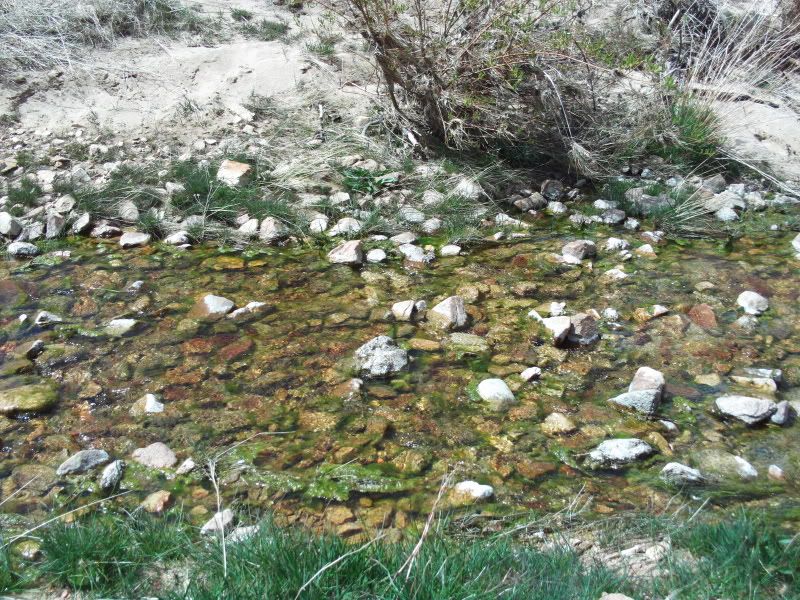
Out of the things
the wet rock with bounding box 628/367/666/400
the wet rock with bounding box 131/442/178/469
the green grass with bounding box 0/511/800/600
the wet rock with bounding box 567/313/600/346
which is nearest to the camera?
the green grass with bounding box 0/511/800/600

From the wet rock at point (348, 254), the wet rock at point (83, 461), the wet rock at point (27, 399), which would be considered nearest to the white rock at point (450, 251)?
the wet rock at point (348, 254)

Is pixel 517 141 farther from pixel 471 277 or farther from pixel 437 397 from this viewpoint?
pixel 437 397

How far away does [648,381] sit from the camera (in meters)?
2.81

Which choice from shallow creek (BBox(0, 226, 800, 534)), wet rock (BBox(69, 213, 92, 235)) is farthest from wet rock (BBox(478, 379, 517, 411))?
wet rock (BBox(69, 213, 92, 235))

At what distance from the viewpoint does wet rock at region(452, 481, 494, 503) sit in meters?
2.24

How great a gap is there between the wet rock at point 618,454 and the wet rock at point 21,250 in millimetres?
3448

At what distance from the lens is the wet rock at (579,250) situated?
421 centimetres

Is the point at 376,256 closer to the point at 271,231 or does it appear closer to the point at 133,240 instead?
the point at 271,231

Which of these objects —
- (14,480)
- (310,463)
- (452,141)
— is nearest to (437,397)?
(310,463)

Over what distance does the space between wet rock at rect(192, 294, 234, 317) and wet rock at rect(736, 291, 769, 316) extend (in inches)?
104

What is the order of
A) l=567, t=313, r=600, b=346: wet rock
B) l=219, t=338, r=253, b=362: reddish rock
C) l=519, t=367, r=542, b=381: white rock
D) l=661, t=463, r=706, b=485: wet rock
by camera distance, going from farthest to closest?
l=567, t=313, r=600, b=346: wet rock, l=219, t=338, r=253, b=362: reddish rock, l=519, t=367, r=542, b=381: white rock, l=661, t=463, r=706, b=485: wet rock

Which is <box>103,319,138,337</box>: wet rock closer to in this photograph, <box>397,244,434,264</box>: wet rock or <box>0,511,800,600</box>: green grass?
<box>0,511,800,600</box>: green grass

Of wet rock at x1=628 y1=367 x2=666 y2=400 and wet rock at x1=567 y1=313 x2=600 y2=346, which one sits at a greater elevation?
wet rock at x1=628 y1=367 x2=666 y2=400

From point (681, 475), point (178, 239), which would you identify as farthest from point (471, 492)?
point (178, 239)
